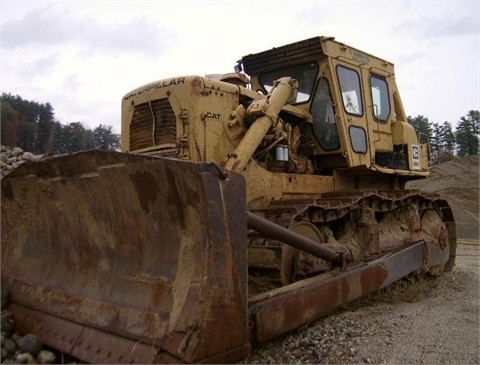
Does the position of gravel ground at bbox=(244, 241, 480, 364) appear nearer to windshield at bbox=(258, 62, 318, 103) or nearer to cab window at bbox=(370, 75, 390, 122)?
cab window at bbox=(370, 75, 390, 122)

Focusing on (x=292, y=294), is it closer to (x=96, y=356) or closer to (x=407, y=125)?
(x=96, y=356)

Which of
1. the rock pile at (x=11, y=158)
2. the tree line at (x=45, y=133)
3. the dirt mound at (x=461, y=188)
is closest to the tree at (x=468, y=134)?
the tree line at (x=45, y=133)

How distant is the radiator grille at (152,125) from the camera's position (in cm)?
526

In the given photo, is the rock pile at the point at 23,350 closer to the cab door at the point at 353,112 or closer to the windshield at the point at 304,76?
the cab door at the point at 353,112

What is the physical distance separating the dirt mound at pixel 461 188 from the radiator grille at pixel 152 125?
15632mm

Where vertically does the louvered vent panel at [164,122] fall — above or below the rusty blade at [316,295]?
above

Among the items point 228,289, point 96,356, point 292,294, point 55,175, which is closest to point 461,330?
point 292,294

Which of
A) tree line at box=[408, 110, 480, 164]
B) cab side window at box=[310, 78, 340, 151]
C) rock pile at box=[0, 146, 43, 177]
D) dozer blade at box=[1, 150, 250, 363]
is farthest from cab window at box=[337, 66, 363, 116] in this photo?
tree line at box=[408, 110, 480, 164]

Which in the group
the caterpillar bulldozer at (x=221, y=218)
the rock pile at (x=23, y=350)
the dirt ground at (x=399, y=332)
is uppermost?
the caterpillar bulldozer at (x=221, y=218)

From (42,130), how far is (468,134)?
115ft

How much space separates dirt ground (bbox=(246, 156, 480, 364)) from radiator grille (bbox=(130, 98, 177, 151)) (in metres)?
2.52

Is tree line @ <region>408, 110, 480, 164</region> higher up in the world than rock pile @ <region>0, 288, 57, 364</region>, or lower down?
higher up

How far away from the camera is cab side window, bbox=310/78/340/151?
21.2 ft

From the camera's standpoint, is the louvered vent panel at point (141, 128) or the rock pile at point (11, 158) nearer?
the louvered vent panel at point (141, 128)
